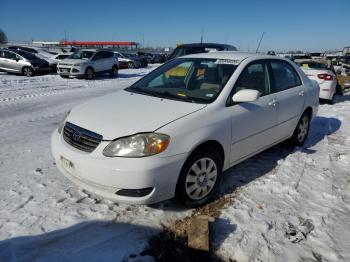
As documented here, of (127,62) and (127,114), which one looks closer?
(127,114)

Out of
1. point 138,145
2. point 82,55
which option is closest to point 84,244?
point 138,145

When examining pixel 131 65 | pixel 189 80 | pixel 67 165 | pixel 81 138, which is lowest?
pixel 131 65

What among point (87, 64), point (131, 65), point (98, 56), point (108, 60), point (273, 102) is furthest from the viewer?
point (131, 65)

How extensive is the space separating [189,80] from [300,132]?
2464mm

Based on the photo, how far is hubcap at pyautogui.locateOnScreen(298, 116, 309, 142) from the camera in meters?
5.45

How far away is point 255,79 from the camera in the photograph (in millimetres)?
4238

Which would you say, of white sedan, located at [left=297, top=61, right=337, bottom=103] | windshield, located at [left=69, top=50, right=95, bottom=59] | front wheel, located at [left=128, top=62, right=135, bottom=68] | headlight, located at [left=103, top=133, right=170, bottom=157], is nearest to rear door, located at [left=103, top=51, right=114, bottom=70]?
windshield, located at [left=69, top=50, right=95, bottom=59]

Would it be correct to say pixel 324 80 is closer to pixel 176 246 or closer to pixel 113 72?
pixel 176 246

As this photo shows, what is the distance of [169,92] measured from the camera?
394 centimetres

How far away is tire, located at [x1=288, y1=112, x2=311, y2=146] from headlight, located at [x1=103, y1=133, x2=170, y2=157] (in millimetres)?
3219

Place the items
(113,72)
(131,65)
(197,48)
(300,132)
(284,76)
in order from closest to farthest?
(284,76)
(300,132)
(197,48)
(113,72)
(131,65)

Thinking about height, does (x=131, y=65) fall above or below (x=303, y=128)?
below

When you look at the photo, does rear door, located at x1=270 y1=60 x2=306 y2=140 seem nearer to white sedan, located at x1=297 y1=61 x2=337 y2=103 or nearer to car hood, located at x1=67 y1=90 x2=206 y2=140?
car hood, located at x1=67 y1=90 x2=206 y2=140

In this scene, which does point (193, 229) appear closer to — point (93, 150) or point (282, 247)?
point (282, 247)
